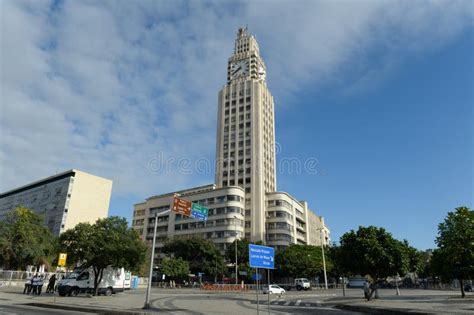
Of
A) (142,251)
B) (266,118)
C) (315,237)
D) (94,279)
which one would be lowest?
(94,279)

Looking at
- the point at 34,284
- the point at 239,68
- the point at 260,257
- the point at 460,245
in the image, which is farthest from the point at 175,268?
the point at 239,68

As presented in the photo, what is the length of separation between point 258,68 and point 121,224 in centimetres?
10346

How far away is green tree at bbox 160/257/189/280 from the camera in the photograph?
64.6 metres

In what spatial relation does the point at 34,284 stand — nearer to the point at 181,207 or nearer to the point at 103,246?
the point at 103,246

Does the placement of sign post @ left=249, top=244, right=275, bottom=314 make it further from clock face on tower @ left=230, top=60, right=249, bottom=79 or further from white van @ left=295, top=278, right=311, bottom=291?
clock face on tower @ left=230, top=60, right=249, bottom=79

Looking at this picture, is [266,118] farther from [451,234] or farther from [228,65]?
[451,234]

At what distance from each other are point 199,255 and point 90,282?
4407 cm

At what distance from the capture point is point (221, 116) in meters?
115

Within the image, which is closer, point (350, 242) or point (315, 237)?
point (350, 242)

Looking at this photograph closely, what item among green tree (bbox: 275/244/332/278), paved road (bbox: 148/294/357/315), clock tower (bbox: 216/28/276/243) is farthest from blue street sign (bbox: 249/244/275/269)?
clock tower (bbox: 216/28/276/243)

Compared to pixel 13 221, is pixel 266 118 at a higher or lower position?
higher

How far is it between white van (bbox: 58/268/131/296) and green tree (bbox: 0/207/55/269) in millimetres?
23064

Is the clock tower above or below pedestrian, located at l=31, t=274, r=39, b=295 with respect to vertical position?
above

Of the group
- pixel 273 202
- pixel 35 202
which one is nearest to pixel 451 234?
pixel 273 202
